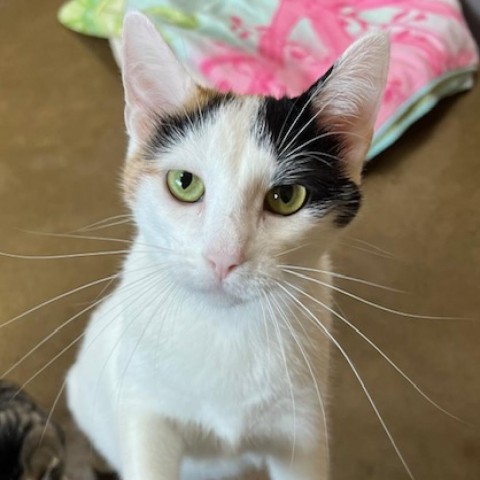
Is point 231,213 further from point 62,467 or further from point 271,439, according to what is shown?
point 62,467

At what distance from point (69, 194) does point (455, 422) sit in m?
0.85

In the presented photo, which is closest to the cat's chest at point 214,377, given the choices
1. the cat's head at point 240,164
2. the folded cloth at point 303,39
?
the cat's head at point 240,164

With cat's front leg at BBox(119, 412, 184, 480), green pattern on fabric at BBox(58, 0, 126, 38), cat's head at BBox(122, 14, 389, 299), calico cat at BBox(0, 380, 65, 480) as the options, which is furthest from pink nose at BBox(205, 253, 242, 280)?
green pattern on fabric at BBox(58, 0, 126, 38)

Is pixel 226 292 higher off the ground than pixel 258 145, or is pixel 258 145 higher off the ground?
pixel 258 145

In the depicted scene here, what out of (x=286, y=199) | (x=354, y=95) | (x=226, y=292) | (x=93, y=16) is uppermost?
(x=93, y=16)

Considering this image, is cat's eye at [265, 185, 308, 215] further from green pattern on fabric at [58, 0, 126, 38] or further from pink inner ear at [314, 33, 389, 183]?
green pattern on fabric at [58, 0, 126, 38]

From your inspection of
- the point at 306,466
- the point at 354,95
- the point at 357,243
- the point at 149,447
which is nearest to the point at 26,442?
the point at 149,447

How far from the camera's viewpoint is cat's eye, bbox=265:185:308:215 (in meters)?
0.85

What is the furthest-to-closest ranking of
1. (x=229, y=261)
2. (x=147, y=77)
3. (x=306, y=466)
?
(x=306, y=466)
(x=147, y=77)
(x=229, y=261)

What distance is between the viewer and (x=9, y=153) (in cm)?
170

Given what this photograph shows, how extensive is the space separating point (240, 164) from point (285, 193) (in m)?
0.07

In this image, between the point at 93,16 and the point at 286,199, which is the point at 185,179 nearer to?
the point at 286,199

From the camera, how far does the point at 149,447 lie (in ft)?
3.17

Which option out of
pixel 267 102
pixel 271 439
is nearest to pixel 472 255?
pixel 271 439
